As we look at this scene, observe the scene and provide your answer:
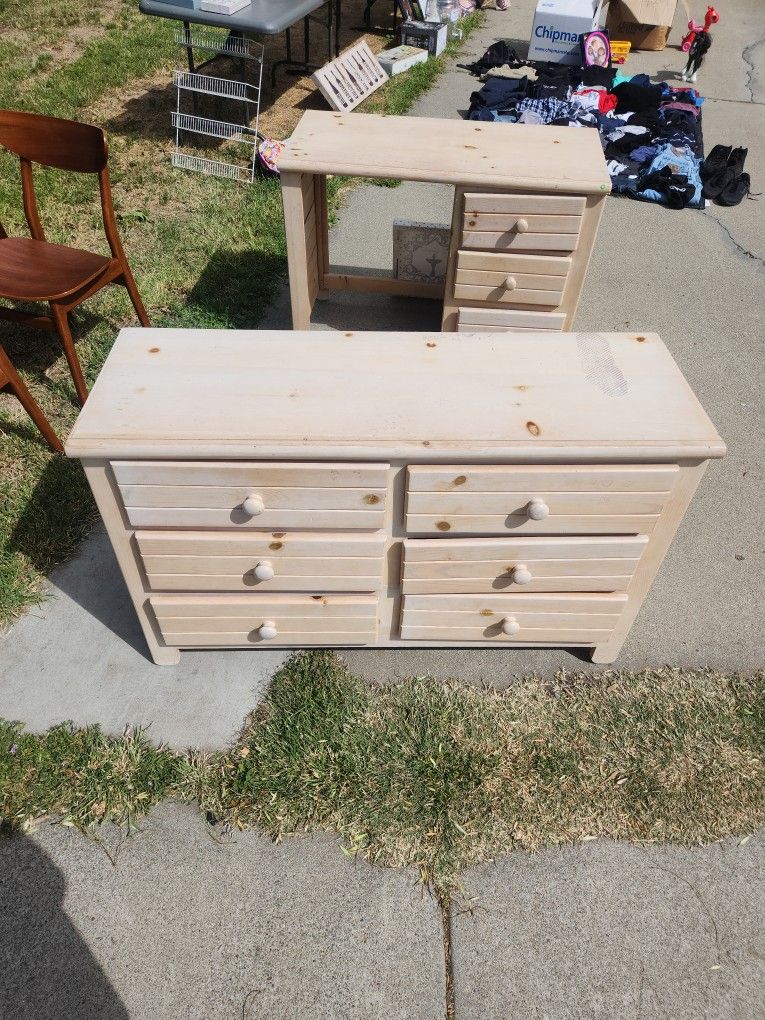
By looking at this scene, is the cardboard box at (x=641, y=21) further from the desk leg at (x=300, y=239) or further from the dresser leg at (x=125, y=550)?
the dresser leg at (x=125, y=550)

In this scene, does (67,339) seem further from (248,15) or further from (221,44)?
(221,44)

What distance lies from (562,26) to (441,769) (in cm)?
909

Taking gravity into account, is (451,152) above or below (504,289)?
above

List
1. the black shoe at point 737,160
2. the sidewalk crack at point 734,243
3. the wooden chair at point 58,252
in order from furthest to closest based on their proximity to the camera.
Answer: the black shoe at point 737,160 → the sidewalk crack at point 734,243 → the wooden chair at point 58,252

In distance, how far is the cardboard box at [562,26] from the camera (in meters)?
7.94

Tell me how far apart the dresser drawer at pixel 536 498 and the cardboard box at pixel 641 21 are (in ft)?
33.1

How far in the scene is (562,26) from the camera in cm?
801

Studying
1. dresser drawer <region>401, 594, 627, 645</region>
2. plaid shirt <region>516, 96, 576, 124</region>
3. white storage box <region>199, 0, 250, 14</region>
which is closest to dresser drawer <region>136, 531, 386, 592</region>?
dresser drawer <region>401, 594, 627, 645</region>

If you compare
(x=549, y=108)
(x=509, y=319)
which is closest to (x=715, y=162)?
(x=549, y=108)

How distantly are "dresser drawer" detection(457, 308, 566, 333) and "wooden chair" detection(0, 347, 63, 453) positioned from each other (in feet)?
7.09

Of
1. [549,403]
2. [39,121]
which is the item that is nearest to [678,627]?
[549,403]

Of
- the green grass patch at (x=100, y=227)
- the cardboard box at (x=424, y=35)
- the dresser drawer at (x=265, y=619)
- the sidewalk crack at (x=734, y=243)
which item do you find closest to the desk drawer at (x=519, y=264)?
the green grass patch at (x=100, y=227)

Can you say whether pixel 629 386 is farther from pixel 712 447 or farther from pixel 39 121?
pixel 39 121

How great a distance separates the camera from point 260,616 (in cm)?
224
